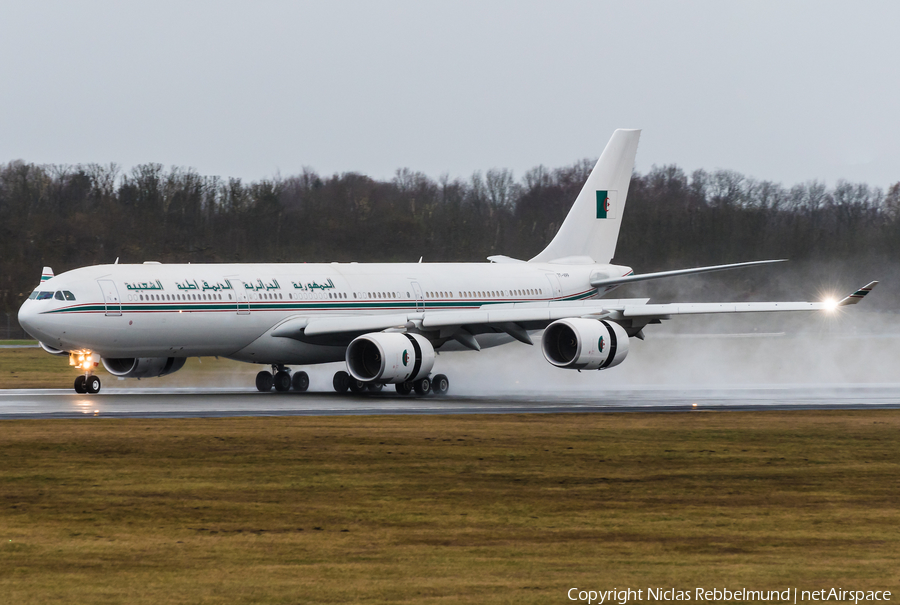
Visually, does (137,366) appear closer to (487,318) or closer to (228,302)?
(228,302)

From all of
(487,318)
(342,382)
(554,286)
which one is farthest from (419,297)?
(554,286)

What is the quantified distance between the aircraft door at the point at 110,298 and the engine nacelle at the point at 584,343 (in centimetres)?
1174

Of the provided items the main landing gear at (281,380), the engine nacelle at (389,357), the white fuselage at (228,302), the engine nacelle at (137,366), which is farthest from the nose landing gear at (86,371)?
the engine nacelle at (389,357)

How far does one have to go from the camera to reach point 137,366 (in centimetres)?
3472

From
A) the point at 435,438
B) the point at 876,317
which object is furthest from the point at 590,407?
the point at 876,317

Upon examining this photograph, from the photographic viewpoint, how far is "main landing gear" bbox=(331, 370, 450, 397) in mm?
34281

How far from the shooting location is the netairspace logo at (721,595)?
34.6ft

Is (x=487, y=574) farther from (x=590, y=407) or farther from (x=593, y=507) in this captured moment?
(x=590, y=407)

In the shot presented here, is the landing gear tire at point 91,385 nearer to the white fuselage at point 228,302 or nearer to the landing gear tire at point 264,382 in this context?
the white fuselage at point 228,302

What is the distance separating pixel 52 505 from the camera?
1546 centimetres

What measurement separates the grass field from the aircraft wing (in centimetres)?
940

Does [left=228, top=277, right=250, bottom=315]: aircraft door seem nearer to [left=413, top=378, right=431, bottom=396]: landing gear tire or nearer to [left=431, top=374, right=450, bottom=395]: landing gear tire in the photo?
[left=413, top=378, right=431, bottom=396]: landing gear tire

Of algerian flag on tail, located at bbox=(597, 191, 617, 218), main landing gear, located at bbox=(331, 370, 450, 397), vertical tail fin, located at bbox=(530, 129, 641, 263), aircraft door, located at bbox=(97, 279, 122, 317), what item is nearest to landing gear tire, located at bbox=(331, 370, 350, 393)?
main landing gear, located at bbox=(331, 370, 450, 397)

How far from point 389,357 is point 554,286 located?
11322 millimetres
